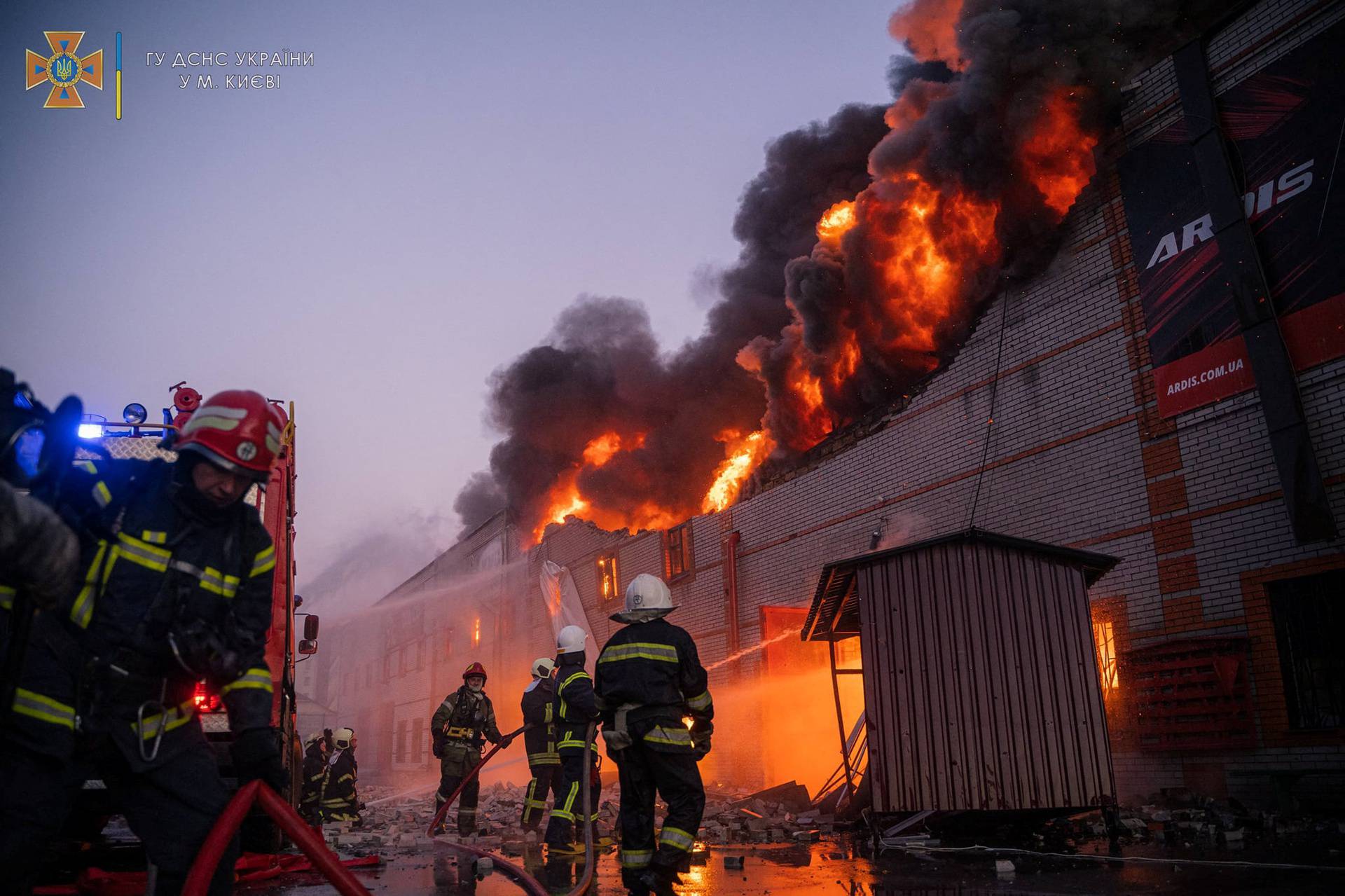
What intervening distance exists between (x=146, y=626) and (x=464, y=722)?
8133 mm

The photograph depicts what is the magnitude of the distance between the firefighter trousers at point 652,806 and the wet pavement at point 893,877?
0.56 metres

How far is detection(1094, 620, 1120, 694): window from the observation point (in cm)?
963

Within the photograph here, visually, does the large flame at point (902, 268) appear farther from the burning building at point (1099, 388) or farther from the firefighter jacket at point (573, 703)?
the firefighter jacket at point (573, 703)

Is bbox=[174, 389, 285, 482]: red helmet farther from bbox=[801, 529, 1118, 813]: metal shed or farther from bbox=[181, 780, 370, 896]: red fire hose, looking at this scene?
bbox=[801, 529, 1118, 813]: metal shed

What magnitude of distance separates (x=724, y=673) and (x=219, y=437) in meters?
13.6

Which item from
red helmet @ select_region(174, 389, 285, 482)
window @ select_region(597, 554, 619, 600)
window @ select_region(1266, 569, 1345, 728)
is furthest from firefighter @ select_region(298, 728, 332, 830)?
window @ select_region(1266, 569, 1345, 728)

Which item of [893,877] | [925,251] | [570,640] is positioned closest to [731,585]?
[925,251]

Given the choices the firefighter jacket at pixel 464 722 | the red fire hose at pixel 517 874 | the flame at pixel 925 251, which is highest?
the flame at pixel 925 251

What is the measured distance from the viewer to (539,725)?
906 centimetres

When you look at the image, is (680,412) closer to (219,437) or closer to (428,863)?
(428,863)

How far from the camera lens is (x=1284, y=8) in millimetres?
9180

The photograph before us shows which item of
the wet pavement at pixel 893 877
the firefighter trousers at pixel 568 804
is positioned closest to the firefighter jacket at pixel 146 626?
the wet pavement at pixel 893 877

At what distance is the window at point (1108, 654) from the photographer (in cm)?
963

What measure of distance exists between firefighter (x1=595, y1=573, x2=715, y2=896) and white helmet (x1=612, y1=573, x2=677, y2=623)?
7 cm
